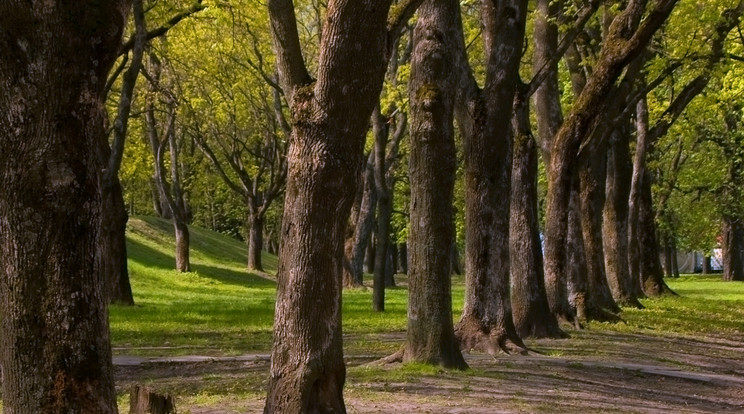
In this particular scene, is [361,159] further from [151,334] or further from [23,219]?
[151,334]

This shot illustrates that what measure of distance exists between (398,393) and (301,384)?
274 centimetres

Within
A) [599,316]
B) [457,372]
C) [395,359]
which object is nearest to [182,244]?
[599,316]

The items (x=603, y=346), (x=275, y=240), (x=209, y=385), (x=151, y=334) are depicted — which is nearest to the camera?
(x=209, y=385)

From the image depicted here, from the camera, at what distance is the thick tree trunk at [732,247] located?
54688 mm

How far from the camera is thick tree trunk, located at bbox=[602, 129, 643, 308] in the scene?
94.2 feet

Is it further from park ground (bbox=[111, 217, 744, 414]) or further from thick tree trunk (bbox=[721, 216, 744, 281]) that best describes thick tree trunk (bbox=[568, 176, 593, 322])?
thick tree trunk (bbox=[721, 216, 744, 281])

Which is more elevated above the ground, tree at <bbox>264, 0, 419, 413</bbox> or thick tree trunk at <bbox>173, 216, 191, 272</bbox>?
thick tree trunk at <bbox>173, 216, 191, 272</bbox>

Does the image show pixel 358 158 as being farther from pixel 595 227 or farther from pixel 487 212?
pixel 595 227

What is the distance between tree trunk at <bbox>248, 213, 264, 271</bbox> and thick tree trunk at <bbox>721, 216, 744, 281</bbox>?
929 inches

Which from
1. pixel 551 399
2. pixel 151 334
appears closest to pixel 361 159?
pixel 551 399

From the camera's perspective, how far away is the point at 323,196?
8031 millimetres

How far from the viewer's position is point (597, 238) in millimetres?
24891

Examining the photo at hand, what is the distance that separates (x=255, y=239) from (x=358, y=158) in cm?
3558

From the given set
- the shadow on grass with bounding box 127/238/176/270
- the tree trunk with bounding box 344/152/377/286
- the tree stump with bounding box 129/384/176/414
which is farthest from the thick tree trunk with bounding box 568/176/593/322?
the shadow on grass with bounding box 127/238/176/270
